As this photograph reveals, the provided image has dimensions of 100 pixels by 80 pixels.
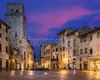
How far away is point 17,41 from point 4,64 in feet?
56.4

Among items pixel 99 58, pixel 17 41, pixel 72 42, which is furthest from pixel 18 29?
pixel 99 58

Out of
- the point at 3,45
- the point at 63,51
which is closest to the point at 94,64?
the point at 3,45

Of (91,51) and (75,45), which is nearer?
(91,51)

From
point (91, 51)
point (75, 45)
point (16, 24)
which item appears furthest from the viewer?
point (16, 24)

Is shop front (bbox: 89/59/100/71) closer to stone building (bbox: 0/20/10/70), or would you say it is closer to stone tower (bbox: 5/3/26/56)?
stone building (bbox: 0/20/10/70)

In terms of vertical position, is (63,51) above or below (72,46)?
below

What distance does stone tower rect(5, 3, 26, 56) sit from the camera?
8450 cm

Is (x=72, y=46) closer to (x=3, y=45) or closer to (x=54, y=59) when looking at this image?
(x=54, y=59)

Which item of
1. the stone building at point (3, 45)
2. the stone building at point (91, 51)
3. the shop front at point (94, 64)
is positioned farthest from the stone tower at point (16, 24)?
the shop front at point (94, 64)

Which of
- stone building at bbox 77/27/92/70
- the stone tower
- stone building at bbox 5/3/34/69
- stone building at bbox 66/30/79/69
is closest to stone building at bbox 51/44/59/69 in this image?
stone building at bbox 66/30/79/69

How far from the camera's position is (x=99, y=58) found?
60.9 meters

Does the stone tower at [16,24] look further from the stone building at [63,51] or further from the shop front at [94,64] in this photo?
the shop front at [94,64]

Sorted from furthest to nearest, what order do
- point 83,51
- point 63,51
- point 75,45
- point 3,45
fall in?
point 63,51 → point 75,45 → point 83,51 → point 3,45

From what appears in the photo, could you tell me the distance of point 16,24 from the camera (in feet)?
282
